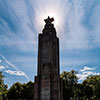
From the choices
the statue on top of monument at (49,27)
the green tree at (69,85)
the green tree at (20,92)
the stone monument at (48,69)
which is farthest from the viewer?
the green tree at (20,92)

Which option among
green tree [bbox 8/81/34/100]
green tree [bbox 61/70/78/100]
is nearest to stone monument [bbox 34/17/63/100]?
green tree [bbox 61/70/78/100]

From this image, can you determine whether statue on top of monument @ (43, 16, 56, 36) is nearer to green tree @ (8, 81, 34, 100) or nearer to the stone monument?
the stone monument

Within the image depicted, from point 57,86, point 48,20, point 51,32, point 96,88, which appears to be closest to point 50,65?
point 57,86

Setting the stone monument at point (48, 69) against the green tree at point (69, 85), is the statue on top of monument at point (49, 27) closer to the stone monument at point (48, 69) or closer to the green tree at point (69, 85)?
the stone monument at point (48, 69)

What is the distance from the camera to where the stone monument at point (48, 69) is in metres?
12.3

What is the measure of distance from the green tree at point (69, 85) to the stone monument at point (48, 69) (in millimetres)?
36192

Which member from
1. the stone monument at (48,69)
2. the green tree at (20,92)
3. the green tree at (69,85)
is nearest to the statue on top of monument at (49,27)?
the stone monument at (48,69)

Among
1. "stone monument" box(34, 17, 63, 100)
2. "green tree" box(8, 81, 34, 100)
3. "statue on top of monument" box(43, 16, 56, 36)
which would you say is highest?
"statue on top of monument" box(43, 16, 56, 36)

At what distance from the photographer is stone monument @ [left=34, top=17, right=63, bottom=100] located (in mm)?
12258

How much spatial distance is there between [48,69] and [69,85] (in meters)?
38.6

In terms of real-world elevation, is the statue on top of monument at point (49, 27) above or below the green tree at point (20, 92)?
above

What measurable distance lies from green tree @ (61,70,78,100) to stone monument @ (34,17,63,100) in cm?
3619

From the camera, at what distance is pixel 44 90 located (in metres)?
12.4

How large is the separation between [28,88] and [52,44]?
5261cm
